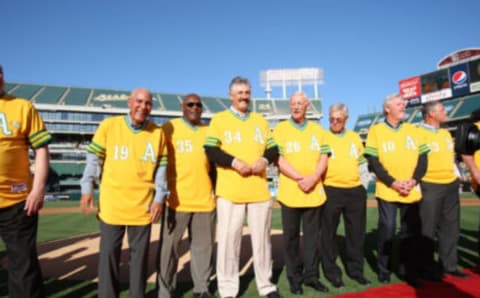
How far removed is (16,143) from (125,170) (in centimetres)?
92

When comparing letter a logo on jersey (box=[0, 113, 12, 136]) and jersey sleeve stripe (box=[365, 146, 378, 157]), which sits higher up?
letter a logo on jersey (box=[0, 113, 12, 136])

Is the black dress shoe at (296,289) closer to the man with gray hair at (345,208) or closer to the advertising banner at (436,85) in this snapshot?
the man with gray hair at (345,208)

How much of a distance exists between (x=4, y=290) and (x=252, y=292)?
120 inches

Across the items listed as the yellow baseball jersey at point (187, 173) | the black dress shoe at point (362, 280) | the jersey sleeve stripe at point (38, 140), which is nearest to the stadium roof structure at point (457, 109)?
the black dress shoe at point (362, 280)

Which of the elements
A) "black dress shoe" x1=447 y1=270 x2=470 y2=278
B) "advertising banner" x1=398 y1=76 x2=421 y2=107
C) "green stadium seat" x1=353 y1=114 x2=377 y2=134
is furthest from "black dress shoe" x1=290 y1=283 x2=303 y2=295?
"green stadium seat" x1=353 y1=114 x2=377 y2=134

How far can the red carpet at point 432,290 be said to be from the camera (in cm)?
354

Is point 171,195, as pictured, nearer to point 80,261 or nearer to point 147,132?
point 147,132

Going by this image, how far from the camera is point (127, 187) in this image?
316 centimetres

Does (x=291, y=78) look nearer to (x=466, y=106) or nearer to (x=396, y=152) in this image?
(x=466, y=106)

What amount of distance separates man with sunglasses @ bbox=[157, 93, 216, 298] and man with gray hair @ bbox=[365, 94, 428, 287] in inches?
86.5

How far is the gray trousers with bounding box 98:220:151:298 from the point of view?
3043mm

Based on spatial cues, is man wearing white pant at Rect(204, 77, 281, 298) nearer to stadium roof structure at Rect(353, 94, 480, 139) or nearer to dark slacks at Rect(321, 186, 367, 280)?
dark slacks at Rect(321, 186, 367, 280)

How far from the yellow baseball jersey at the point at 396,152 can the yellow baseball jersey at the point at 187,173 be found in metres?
2.22

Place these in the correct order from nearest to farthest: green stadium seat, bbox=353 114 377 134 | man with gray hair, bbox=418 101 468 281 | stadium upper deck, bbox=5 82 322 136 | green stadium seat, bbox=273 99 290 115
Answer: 1. man with gray hair, bbox=418 101 468 281
2. stadium upper deck, bbox=5 82 322 136
3. green stadium seat, bbox=273 99 290 115
4. green stadium seat, bbox=353 114 377 134
